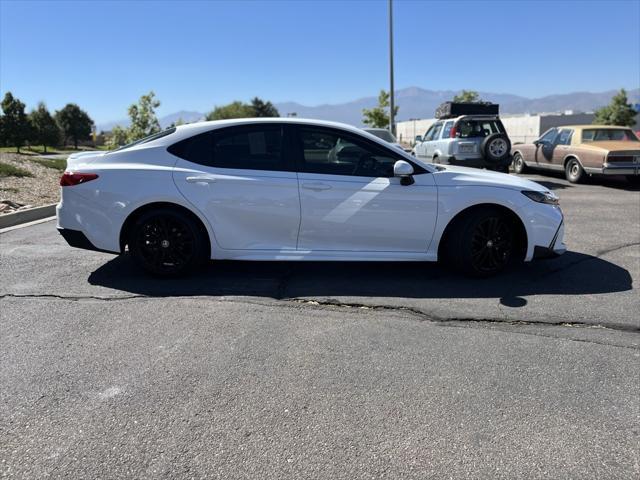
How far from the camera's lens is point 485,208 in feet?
16.9

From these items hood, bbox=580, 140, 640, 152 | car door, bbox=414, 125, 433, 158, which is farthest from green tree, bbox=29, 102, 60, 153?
hood, bbox=580, 140, 640, 152

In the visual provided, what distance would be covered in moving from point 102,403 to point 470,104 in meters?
15.9

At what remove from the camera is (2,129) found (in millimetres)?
39250

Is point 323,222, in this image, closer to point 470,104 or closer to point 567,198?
point 567,198

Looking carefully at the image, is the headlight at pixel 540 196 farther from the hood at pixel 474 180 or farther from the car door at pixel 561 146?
the car door at pixel 561 146

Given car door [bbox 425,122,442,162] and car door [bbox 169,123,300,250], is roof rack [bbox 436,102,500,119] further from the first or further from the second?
car door [bbox 169,123,300,250]

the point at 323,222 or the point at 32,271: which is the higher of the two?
the point at 323,222

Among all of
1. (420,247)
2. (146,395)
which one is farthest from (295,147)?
(146,395)

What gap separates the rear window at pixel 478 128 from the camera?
12906 millimetres

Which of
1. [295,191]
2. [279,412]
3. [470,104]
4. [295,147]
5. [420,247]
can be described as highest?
[470,104]

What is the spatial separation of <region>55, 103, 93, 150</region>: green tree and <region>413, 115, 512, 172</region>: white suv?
2241 inches

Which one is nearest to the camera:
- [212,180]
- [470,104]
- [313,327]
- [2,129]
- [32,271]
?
[313,327]

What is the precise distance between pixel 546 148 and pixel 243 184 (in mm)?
12560

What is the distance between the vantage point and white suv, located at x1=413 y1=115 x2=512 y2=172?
1214cm
